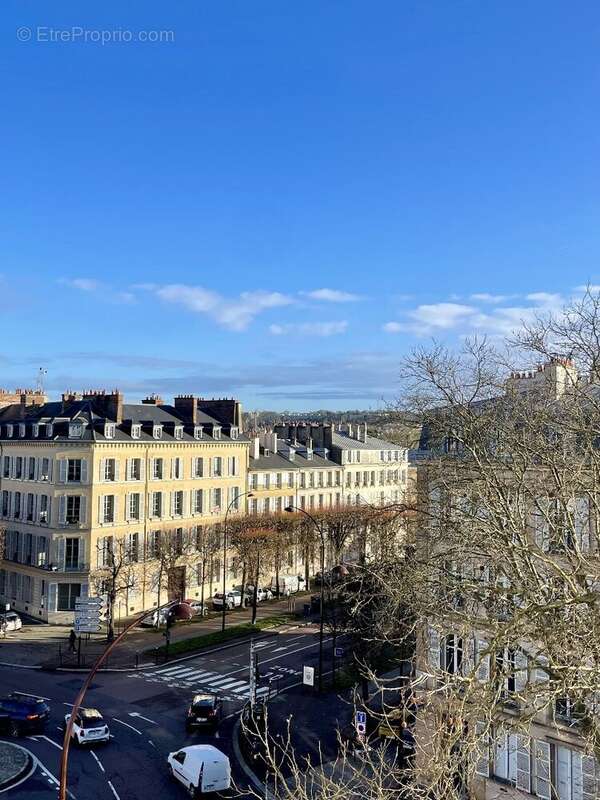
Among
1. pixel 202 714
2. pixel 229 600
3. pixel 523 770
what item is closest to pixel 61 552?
pixel 229 600

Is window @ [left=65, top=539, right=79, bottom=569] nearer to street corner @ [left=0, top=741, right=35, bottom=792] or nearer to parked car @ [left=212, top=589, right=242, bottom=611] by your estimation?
parked car @ [left=212, top=589, right=242, bottom=611]

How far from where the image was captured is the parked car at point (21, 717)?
26.7 metres

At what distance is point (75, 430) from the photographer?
4719 centimetres

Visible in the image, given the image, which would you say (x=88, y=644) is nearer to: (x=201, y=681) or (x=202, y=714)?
(x=201, y=681)

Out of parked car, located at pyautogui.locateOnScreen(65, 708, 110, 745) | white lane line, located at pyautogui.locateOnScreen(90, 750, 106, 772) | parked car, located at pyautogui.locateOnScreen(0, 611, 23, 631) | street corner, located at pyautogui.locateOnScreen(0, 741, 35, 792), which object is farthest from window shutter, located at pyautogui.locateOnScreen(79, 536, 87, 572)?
white lane line, located at pyautogui.locateOnScreen(90, 750, 106, 772)

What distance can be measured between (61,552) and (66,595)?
113 inches

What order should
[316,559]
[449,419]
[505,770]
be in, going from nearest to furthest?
1. [449,419]
2. [505,770]
3. [316,559]

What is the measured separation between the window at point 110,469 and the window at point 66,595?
286 inches

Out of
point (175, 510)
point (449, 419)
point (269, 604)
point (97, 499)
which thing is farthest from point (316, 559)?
point (449, 419)

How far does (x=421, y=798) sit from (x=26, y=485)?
4403 centimetres

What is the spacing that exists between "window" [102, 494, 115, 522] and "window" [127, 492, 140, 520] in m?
1.44

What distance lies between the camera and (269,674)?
36344mm

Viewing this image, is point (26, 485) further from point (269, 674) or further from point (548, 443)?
→ point (548, 443)

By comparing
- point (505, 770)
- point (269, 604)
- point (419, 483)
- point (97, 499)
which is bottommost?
point (269, 604)
